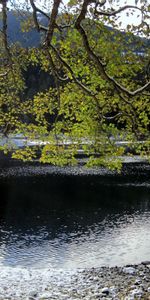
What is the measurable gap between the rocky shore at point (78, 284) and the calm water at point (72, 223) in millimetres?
2706

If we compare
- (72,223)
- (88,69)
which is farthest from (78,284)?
(72,223)

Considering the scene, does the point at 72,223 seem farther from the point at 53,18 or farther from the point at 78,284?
Result: the point at 53,18

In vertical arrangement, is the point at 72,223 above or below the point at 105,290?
below

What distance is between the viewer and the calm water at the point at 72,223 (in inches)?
888

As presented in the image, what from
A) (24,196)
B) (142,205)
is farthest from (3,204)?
(142,205)

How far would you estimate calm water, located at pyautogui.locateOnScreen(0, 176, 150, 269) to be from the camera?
22.6m

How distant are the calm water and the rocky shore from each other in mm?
2706

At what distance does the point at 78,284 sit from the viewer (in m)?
16.2

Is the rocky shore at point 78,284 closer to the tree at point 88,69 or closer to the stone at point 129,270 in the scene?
the stone at point 129,270

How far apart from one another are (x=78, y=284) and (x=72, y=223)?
43.9 feet

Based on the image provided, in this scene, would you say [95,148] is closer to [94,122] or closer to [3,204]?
[94,122]

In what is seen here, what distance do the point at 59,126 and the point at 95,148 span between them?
175cm

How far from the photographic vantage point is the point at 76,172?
52469 mm

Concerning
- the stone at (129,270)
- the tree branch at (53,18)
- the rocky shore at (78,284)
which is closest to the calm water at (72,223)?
the rocky shore at (78,284)
